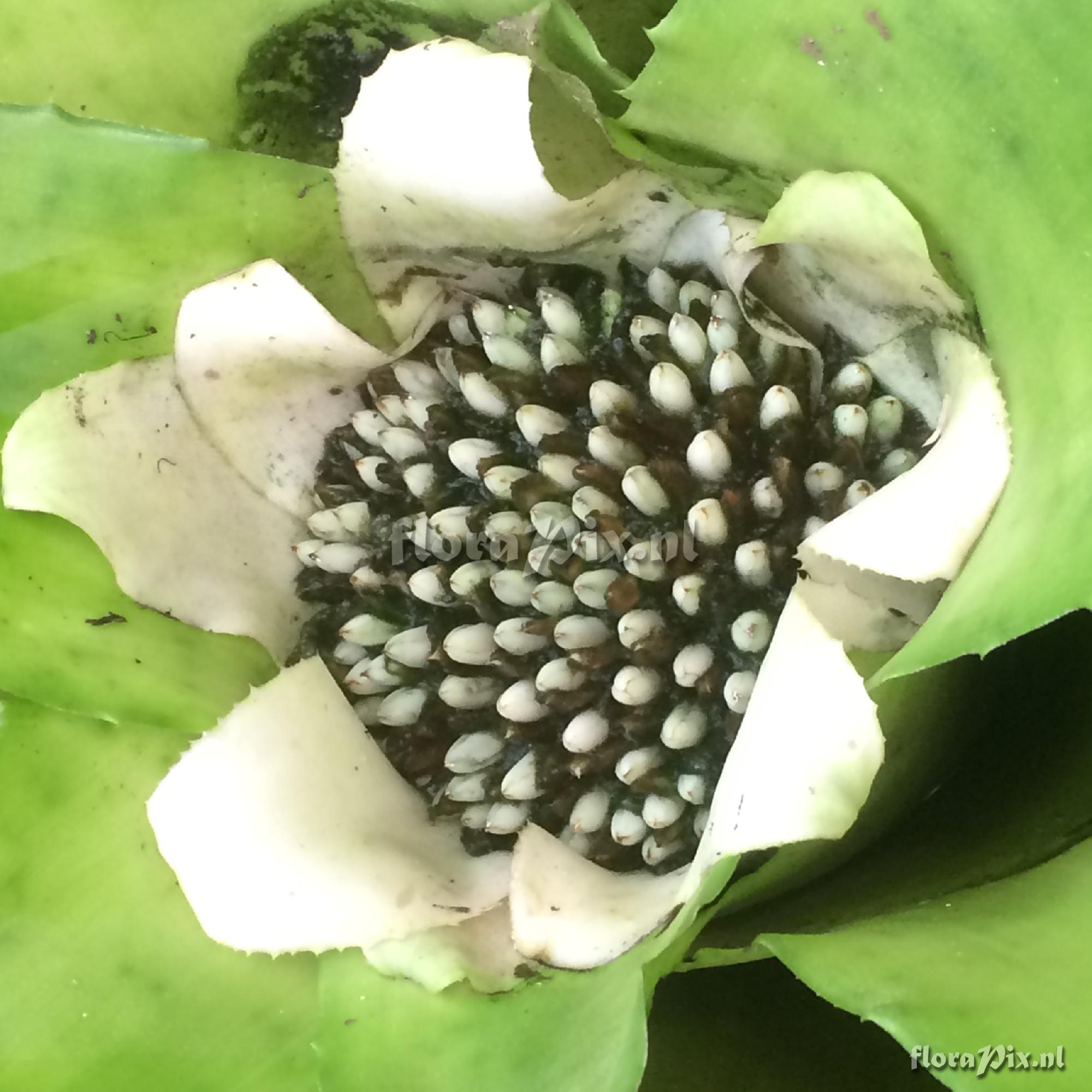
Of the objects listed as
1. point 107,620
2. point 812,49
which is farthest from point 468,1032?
point 812,49

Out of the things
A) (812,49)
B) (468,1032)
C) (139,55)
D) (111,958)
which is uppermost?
(812,49)

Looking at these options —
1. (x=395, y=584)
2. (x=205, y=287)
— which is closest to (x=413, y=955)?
(x=395, y=584)

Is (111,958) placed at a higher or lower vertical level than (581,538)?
lower

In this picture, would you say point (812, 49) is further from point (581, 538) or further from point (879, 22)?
point (581, 538)

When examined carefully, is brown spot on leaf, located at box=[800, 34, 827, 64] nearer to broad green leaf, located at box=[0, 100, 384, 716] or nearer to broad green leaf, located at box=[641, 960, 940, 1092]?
broad green leaf, located at box=[0, 100, 384, 716]

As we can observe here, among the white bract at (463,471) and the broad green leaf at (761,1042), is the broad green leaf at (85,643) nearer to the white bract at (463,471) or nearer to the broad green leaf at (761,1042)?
the white bract at (463,471)

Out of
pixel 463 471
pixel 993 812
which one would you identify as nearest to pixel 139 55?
pixel 463 471

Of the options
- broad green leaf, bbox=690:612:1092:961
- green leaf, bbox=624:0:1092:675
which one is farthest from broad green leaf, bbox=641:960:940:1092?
green leaf, bbox=624:0:1092:675

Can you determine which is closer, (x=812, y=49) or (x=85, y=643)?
(x=812, y=49)
